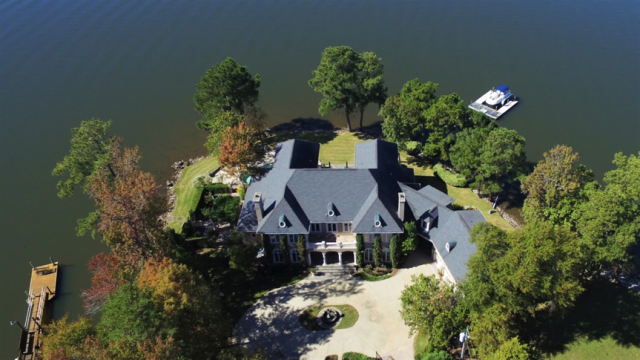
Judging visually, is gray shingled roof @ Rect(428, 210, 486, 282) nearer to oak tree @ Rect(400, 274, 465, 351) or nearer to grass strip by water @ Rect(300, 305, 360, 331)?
oak tree @ Rect(400, 274, 465, 351)

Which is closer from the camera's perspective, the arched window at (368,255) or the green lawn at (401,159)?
the arched window at (368,255)

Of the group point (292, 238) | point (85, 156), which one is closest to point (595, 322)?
point (292, 238)

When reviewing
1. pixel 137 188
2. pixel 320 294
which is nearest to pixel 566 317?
pixel 320 294

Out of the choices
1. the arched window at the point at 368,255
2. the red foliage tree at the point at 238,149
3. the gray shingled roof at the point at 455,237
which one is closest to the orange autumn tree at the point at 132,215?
the red foliage tree at the point at 238,149

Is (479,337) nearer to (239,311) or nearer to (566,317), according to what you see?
(566,317)

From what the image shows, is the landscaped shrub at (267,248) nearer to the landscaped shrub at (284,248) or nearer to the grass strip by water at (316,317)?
the landscaped shrub at (284,248)

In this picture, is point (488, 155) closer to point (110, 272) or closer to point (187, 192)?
point (187, 192)
